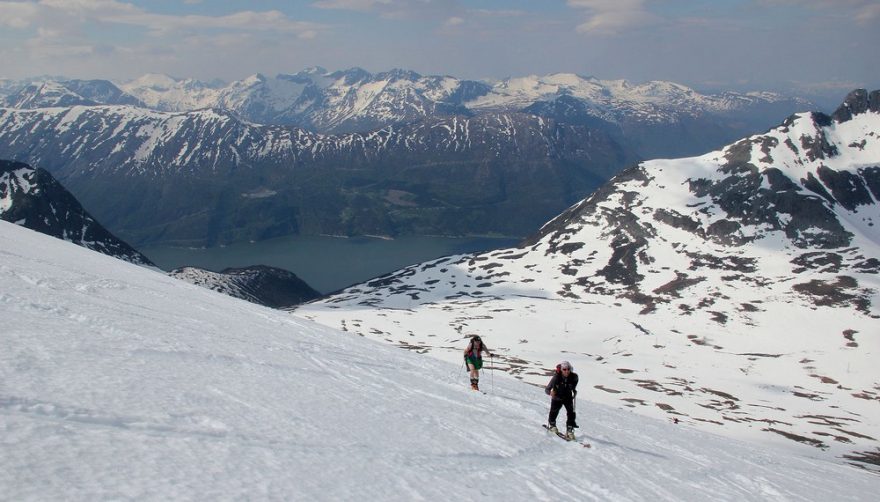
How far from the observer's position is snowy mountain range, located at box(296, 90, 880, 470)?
253 feet

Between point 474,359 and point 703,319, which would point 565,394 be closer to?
point 474,359

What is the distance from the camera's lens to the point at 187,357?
56.9 ft

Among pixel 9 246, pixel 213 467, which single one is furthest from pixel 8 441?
pixel 9 246

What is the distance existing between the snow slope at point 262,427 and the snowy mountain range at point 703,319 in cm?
4241

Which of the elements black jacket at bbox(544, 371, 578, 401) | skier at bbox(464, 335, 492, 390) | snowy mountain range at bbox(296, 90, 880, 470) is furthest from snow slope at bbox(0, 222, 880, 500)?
snowy mountain range at bbox(296, 90, 880, 470)

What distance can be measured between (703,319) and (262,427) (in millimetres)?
141393

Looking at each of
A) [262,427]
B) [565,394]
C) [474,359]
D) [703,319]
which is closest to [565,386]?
[565,394]

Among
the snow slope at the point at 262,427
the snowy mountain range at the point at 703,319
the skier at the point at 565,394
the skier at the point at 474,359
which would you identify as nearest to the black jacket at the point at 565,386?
the skier at the point at 565,394

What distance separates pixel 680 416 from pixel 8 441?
Result: 66593mm

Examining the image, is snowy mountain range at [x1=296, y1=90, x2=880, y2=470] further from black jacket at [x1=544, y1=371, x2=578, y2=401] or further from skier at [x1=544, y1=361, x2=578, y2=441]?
black jacket at [x1=544, y1=371, x2=578, y2=401]

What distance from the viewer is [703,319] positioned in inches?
5413

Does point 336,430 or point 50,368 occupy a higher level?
point 50,368

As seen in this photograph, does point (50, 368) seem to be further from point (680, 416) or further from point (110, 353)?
point (680, 416)

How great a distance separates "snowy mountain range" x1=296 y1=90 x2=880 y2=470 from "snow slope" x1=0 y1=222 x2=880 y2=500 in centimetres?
4241
